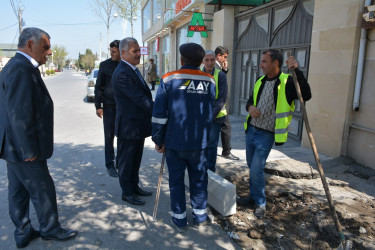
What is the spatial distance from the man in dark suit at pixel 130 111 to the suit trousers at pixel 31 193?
3.46ft

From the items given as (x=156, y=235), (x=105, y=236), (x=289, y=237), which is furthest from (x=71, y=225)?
(x=289, y=237)

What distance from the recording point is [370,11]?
4.70 meters

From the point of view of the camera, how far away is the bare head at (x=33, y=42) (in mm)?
2725

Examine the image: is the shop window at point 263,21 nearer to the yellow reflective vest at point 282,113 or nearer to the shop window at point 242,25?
the shop window at point 242,25

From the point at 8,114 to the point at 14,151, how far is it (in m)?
0.34

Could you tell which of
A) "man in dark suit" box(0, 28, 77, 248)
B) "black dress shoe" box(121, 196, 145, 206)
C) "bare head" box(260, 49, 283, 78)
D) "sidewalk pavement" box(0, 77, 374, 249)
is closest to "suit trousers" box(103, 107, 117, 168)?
"sidewalk pavement" box(0, 77, 374, 249)

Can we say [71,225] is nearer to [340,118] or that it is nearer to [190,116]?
[190,116]

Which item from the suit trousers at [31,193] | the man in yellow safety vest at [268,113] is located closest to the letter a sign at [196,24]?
the man in yellow safety vest at [268,113]

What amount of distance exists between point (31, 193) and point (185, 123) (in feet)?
5.32

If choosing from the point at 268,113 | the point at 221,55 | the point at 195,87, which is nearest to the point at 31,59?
the point at 195,87

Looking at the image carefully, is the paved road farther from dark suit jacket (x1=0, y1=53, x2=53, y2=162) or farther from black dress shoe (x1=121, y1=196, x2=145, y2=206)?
dark suit jacket (x1=0, y1=53, x2=53, y2=162)

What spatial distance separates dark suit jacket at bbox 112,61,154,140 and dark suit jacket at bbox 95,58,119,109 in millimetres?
1115

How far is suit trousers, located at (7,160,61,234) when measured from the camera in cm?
279

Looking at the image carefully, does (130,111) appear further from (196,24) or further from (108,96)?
(196,24)
